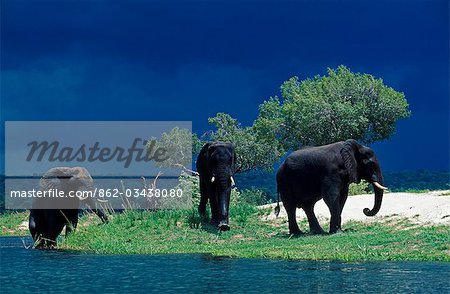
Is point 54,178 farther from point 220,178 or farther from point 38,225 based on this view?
point 220,178

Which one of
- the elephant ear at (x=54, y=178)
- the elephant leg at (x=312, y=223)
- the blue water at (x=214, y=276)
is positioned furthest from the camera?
the elephant leg at (x=312, y=223)

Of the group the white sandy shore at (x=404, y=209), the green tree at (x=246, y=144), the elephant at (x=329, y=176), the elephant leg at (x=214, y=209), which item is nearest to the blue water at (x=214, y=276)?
the elephant at (x=329, y=176)

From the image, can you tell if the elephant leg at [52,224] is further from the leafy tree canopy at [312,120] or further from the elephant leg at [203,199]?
the leafy tree canopy at [312,120]

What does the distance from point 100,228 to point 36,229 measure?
2303 millimetres

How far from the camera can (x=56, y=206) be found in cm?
2483

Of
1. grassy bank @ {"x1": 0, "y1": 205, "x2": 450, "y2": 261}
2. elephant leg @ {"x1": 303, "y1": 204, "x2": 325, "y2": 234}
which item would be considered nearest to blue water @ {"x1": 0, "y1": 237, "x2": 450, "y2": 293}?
grassy bank @ {"x1": 0, "y1": 205, "x2": 450, "y2": 261}

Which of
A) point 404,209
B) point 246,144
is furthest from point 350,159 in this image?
point 246,144

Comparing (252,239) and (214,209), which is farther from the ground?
(214,209)

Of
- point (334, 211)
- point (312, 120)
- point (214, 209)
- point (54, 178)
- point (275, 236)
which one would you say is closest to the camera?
point (334, 211)

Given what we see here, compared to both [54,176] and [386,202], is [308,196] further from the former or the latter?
[54,176]

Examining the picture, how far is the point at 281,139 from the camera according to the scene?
57000mm

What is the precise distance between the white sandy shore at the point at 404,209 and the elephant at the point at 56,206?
8.56m

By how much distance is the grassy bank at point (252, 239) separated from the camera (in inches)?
792

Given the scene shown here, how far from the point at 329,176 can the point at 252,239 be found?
363 cm
